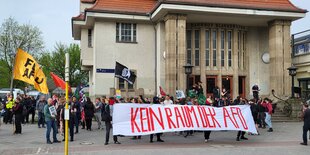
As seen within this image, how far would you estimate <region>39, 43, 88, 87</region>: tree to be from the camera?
6606cm

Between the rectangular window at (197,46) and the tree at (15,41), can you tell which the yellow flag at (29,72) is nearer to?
the rectangular window at (197,46)

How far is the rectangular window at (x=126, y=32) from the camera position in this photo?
29.0m

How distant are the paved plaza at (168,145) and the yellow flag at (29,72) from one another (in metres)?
2.30

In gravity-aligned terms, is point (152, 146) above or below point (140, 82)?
below

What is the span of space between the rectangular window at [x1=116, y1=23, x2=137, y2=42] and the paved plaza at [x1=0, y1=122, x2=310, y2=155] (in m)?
12.2

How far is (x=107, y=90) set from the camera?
94.1 feet

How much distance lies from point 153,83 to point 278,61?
9437mm

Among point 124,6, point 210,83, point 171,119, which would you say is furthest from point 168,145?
point 124,6

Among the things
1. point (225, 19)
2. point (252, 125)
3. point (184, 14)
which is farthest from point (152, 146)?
point (225, 19)

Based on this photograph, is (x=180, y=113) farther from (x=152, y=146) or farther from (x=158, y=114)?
(x=152, y=146)

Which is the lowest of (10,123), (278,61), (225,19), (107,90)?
(10,123)

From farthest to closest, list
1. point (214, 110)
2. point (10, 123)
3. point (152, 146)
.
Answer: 1. point (10, 123)
2. point (214, 110)
3. point (152, 146)

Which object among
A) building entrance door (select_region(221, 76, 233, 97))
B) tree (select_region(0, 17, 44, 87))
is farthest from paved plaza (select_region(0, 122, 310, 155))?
tree (select_region(0, 17, 44, 87))

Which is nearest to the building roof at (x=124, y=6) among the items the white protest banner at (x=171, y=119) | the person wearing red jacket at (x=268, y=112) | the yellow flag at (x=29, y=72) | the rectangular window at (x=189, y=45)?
the rectangular window at (x=189, y=45)
